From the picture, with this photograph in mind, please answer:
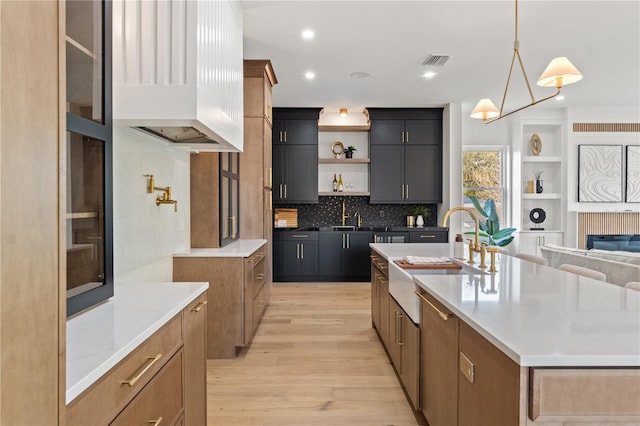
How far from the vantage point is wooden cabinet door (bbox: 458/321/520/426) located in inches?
40.4

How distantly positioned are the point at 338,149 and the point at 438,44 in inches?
120

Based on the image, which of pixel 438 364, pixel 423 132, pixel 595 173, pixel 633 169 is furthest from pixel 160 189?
pixel 633 169

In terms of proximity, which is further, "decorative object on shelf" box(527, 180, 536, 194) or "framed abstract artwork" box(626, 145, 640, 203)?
"decorative object on shelf" box(527, 180, 536, 194)

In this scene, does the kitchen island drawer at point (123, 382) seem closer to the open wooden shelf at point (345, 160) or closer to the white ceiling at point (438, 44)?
the white ceiling at point (438, 44)

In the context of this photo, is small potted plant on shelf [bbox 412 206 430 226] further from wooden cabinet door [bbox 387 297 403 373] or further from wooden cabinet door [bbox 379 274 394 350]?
wooden cabinet door [bbox 387 297 403 373]

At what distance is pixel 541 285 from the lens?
1.78 metres

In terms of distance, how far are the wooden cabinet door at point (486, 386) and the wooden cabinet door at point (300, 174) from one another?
4.99 m

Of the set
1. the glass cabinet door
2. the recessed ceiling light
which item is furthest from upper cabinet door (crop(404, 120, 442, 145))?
the glass cabinet door

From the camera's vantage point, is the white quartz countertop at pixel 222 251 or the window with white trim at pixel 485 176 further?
the window with white trim at pixel 485 176

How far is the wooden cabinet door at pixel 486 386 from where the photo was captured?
1.03 meters

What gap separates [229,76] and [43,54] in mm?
1949

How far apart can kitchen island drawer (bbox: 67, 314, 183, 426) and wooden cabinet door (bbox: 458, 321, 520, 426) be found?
3.47 feet

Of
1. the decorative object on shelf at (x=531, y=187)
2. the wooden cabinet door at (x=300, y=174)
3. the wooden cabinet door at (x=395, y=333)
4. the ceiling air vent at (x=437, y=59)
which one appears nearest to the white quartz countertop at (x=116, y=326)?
the wooden cabinet door at (x=395, y=333)

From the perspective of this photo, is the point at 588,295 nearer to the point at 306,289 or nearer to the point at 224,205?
the point at 224,205
